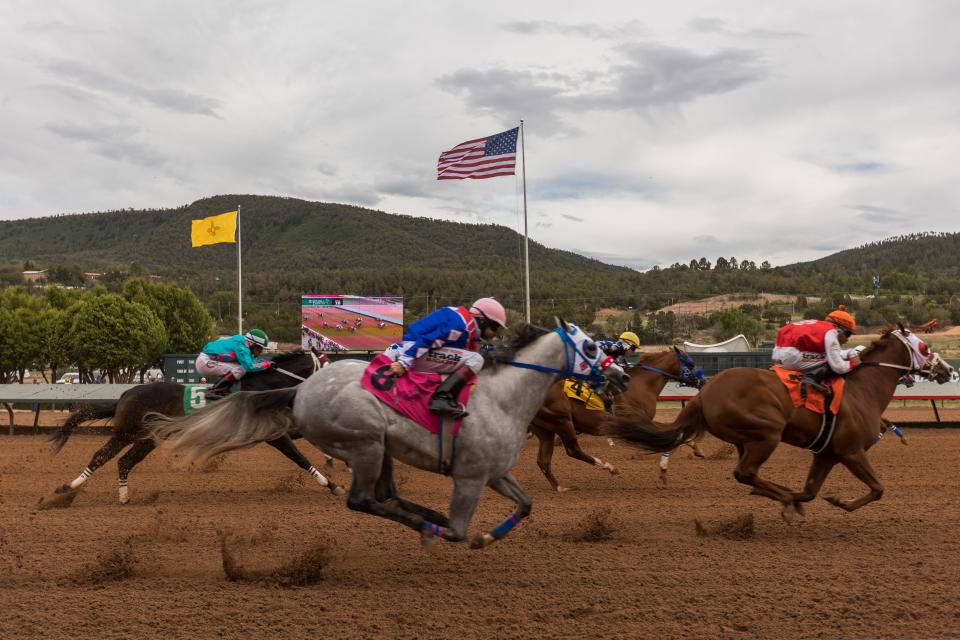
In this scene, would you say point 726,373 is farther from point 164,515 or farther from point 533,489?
point 164,515

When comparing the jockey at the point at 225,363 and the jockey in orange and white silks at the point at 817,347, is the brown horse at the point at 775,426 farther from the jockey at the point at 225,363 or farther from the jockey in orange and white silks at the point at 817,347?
the jockey at the point at 225,363

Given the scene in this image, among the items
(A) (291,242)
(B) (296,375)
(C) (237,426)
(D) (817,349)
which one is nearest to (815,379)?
(D) (817,349)

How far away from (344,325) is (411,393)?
2597 cm

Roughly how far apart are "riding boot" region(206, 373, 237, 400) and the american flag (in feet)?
43.4

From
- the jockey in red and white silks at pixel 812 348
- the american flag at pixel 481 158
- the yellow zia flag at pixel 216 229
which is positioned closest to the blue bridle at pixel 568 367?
the jockey in red and white silks at pixel 812 348

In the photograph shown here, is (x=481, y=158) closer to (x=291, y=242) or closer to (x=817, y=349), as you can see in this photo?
(x=817, y=349)

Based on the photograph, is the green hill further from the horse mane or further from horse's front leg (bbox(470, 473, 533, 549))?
horse's front leg (bbox(470, 473, 533, 549))

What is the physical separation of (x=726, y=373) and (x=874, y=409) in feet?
5.05

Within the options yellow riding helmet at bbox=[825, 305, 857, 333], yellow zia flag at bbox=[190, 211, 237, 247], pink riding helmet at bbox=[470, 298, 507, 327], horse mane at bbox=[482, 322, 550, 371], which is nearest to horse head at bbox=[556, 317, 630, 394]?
horse mane at bbox=[482, 322, 550, 371]

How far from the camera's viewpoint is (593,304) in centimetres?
5662

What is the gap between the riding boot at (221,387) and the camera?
32.4ft

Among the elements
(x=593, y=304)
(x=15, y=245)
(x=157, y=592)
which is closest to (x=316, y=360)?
(x=157, y=592)

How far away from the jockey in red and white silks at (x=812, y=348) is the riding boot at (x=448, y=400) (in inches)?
156

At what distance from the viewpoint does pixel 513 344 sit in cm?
661
